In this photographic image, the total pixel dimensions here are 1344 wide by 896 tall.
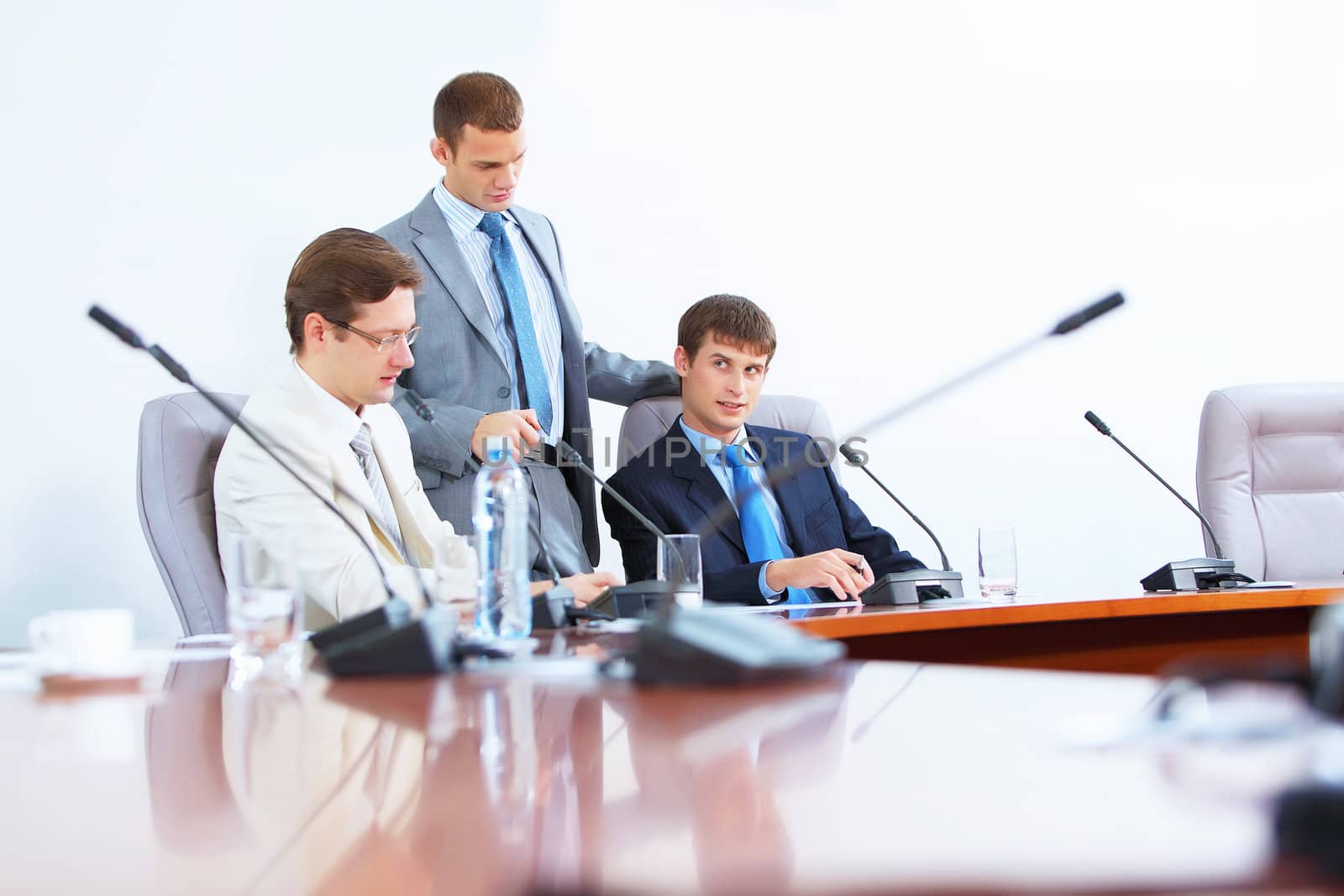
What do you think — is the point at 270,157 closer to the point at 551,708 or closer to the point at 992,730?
the point at 551,708

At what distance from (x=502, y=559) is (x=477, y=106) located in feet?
4.86

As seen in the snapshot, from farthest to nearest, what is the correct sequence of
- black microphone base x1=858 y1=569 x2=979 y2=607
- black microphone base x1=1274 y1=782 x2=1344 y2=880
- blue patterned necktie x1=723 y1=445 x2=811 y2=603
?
blue patterned necktie x1=723 y1=445 x2=811 y2=603, black microphone base x1=858 y1=569 x2=979 y2=607, black microphone base x1=1274 y1=782 x2=1344 y2=880

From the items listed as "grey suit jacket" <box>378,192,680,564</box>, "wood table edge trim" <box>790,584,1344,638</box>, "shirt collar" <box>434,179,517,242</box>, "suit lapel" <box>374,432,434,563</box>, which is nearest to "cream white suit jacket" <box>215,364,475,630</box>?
"suit lapel" <box>374,432,434,563</box>

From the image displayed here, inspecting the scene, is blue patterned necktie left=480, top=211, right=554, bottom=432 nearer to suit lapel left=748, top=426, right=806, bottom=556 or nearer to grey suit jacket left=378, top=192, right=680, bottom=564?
grey suit jacket left=378, top=192, right=680, bottom=564

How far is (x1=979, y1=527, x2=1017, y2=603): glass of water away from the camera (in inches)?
83.1

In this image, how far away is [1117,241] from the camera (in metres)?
3.91

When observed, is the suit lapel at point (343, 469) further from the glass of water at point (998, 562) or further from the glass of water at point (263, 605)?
the glass of water at point (998, 562)

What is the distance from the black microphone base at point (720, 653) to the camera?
85 cm

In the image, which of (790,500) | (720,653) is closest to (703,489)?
(790,500)

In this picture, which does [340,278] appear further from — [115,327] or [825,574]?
[825,574]

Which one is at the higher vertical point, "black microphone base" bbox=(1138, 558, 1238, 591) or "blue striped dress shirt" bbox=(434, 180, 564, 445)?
"blue striped dress shirt" bbox=(434, 180, 564, 445)

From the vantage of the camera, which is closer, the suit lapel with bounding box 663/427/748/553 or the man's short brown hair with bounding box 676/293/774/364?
the suit lapel with bounding box 663/427/748/553

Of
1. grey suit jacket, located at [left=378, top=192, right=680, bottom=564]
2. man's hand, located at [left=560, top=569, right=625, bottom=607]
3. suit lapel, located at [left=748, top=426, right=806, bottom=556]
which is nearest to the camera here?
man's hand, located at [left=560, top=569, right=625, bottom=607]

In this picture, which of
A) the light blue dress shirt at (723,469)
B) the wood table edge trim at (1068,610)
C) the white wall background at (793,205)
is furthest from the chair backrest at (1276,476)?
the light blue dress shirt at (723,469)
